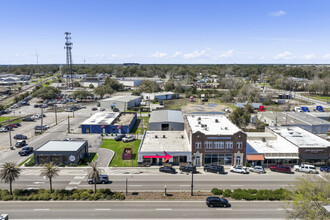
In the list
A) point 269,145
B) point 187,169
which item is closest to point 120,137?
point 187,169

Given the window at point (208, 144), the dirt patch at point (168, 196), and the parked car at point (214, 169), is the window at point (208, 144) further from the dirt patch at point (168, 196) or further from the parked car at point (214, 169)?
the dirt patch at point (168, 196)

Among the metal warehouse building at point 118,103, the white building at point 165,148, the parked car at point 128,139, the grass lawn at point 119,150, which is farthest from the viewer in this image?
the metal warehouse building at point 118,103

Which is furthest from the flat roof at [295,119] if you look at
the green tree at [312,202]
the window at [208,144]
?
the green tree at [312,202]

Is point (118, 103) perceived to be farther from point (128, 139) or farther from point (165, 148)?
point (165, 148)

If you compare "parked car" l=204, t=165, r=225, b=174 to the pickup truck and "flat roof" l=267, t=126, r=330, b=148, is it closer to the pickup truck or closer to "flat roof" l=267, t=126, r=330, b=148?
the pickup truck

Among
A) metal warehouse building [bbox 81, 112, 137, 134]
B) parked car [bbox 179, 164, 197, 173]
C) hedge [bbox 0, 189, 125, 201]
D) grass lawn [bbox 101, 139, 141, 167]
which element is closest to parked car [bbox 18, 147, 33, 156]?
grass lawn [bbox 101, 139, 141, 167]

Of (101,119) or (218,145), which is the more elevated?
(101,119)

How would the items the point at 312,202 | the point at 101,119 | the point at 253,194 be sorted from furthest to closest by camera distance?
1. the point at 101,119
2. the point at 253,194
3. the point at 312,202

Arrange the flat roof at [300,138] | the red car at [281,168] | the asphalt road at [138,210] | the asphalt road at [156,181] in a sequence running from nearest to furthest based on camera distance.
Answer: the asphalt road at [138,210] → the asphalt road at [156,181] → the red car at [281,168] → the flat roof at [300,138]
